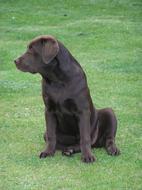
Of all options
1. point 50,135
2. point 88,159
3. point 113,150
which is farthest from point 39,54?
point 113,150

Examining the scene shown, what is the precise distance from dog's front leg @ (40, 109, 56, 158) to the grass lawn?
101 millimetres

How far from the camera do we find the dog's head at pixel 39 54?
23.3ft

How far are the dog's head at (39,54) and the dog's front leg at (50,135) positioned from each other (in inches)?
23.0

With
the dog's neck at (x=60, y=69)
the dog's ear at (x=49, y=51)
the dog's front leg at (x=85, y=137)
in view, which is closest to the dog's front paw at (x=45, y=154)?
the dog's front leg at (x=85, y=137)

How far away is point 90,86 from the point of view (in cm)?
1162

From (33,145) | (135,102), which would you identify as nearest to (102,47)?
(135,102)

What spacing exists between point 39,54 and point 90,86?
4.49m

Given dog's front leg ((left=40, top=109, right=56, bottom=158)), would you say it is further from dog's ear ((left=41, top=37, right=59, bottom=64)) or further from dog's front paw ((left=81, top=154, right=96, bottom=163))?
dog's ear ((left=41, top=37, right=59, bottom=64))

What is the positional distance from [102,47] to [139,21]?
487 centimetres

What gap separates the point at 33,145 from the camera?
7.95 metres

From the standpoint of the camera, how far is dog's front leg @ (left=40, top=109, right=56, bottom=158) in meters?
7.41

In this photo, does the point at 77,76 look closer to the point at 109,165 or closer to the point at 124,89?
the point at 109,165

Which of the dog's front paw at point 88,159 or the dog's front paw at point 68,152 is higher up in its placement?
the dog's front paw at point 88,159

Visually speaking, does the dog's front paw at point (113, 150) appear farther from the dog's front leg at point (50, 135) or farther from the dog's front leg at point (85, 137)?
the dog's front leg at point (50, 135)
